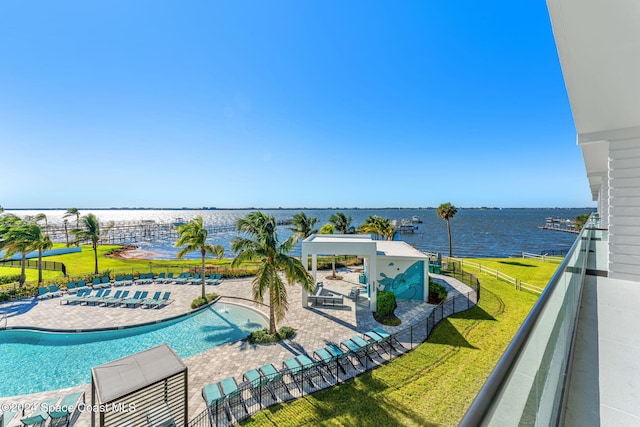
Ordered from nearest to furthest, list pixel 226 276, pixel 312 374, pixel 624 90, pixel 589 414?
pixel 589 414, pixel 624 90, pixel 312 374, pixel 226 276

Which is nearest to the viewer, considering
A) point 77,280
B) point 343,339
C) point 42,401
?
point 42,401

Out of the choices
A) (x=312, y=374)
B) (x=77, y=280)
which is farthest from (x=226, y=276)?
(x=312, y=374)

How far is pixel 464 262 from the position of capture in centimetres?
2842

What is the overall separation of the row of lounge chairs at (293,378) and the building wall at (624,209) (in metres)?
7.61

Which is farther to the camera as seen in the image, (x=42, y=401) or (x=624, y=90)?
(x=42, y=401)

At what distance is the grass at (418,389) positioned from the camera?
7.53 m

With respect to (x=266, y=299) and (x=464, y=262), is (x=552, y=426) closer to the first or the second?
(x=266, y=299)

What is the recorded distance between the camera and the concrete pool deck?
32.2 ft

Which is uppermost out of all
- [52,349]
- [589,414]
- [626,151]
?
[626,151]

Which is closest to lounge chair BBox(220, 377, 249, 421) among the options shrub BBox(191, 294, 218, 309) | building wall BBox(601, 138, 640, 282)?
shrub BBox(191, 294, 218, 309)

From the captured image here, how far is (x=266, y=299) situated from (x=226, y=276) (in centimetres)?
732

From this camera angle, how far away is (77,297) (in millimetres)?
18109

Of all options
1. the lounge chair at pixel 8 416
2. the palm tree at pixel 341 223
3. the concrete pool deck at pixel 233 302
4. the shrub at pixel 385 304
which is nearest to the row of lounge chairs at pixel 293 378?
the concrete pool deck at pixel 233 302

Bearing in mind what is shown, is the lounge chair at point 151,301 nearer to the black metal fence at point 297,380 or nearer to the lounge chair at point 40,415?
the lounge chair at point 40,415
